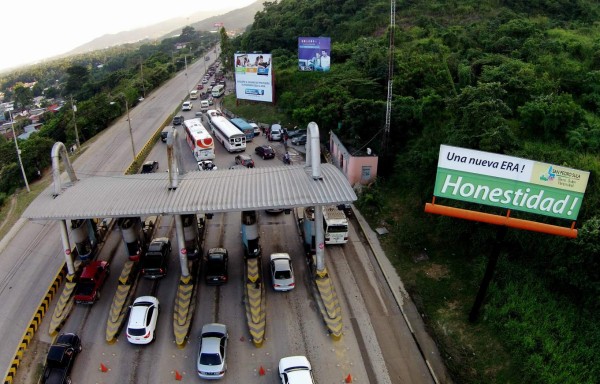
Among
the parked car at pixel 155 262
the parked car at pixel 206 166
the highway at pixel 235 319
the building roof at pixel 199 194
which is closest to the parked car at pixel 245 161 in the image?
the parked car at pixel 206 166

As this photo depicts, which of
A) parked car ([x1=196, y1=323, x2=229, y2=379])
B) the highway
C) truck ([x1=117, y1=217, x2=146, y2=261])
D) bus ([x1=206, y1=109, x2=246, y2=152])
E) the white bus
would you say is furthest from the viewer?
bus ([x1=206, y1=109, x2=246, y2=152])

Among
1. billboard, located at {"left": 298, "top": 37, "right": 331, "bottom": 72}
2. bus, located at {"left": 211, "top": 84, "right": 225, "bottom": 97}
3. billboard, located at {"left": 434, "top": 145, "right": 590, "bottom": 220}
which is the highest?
billboard, located at {"left": 298, "top": 37, "right": 331, "bottom": 72}

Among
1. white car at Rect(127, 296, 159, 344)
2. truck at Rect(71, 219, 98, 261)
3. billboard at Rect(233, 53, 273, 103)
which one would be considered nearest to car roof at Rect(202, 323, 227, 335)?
white car at Rect(127, 296, 159, 344)

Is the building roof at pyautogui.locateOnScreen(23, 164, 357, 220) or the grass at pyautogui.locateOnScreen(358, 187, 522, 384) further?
the building roof at pyautogui.locateOnScreen(23, 164, 357, 220)

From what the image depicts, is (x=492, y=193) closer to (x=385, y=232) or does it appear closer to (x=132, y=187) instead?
(x=385, y=232)

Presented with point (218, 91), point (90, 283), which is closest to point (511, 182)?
point (90, 283)

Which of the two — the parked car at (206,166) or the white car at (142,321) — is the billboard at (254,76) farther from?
the white car at (142,321)

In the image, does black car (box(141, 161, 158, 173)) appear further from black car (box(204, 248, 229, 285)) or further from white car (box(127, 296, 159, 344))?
white car (box(127, 296, 159, 344))
